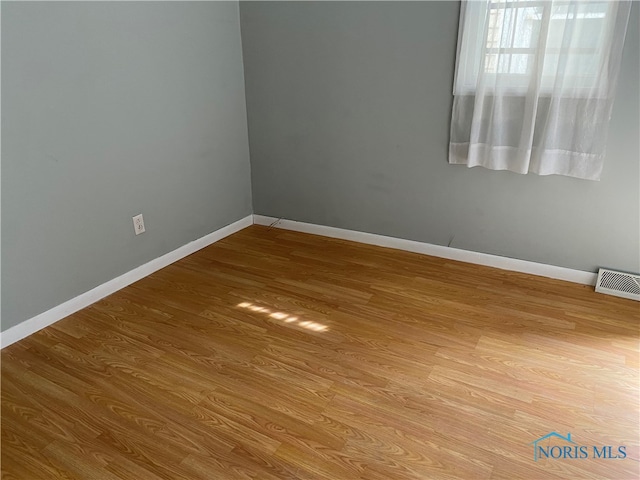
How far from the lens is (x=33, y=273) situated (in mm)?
2133

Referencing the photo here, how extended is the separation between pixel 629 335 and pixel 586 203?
72 centimetres

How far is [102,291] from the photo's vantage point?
2.47 meters

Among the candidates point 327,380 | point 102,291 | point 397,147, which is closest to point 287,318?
point 327,380

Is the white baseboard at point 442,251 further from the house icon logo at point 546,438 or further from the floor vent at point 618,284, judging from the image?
the house icon logo at point 546,438

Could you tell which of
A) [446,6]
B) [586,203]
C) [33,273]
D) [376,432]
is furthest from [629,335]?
[33,273]

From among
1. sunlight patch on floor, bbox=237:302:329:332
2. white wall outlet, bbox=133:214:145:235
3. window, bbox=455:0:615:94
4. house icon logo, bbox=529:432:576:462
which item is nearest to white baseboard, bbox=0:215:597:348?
white wall outlet, bbox=133:214:145:235

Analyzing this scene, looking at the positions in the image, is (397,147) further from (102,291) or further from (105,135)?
(102,291)

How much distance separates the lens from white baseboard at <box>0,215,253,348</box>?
6.94ft

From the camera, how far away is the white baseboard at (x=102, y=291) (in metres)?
2.12

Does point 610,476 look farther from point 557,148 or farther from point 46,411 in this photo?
point 46,411

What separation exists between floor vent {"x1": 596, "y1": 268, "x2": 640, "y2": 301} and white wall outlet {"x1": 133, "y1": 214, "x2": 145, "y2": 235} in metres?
2.60

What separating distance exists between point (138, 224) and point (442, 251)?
6.20 ft

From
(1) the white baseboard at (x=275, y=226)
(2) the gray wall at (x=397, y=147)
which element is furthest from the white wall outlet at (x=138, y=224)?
(2) the gray wall at (x=397, y=147)

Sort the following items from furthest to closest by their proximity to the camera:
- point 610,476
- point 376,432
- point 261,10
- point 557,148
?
1. point 261,10
2. point 557,148
3. point 376,432
4. point 610,476
